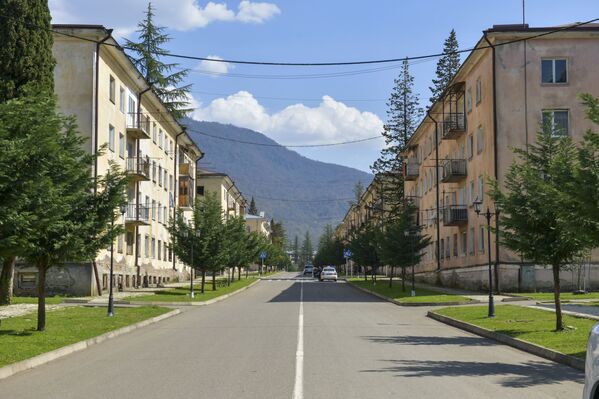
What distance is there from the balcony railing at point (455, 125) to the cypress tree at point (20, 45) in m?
29.6

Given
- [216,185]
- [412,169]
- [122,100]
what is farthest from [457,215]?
[216,185]

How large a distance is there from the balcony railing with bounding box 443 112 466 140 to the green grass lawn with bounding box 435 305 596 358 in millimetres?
21939

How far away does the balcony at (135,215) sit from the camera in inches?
1751

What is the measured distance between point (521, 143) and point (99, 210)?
88.8 ft

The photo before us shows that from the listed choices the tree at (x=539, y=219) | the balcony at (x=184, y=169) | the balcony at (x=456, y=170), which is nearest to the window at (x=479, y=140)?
the balcony at (x=456, y=170)

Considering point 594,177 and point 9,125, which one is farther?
point 9,125

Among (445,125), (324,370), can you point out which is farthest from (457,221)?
(324,370)

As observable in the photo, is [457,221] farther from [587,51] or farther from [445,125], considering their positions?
[587,51]

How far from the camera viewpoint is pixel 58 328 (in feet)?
61.3

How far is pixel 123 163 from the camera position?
4297cm

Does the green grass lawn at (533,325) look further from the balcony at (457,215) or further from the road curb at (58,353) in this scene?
the balcony at (457,215)

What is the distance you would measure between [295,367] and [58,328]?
29.7ft

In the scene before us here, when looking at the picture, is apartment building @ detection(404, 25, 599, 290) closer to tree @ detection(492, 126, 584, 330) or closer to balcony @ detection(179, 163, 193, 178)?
tree @ detection(492, 126, 584, 330)

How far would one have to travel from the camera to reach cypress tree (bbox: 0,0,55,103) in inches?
927
